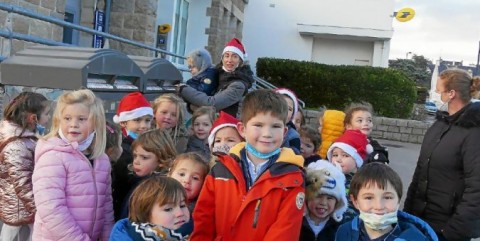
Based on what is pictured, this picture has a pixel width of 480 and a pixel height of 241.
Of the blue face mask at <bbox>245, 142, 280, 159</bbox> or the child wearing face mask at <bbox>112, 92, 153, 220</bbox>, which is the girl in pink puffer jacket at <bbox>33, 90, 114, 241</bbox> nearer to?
the child wearing face mask at <bbox>112, 92, 153, 220</bbox>

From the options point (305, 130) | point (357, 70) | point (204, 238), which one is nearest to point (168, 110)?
point (305, 130)

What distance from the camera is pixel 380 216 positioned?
8.37ft

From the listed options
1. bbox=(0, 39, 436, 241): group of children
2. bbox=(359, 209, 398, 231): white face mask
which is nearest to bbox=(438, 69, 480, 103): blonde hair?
bbox=(0, 39, 436, 241): group of children

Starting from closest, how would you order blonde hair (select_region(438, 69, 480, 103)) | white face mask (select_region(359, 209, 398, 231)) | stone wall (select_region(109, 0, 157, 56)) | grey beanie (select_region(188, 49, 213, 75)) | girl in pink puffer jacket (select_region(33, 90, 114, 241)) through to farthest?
white face mask (select_region(359, 209, 398, 231)), girl in pink puffer jacket (select_region(33, 90, 114, 241)), blonde hair (select_region(438, 69, 480, 103)), grey beanie (select_region(188, 49, 213, 75)), stone wall (select_region(109, 0, 157, 56))

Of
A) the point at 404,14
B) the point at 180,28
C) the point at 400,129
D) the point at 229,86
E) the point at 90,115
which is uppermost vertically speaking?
the point at 404,14

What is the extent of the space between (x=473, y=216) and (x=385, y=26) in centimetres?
1872

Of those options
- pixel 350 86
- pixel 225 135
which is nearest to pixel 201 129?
pixel 225 135

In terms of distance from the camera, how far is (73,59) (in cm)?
366

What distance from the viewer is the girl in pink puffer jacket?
8.69 feet

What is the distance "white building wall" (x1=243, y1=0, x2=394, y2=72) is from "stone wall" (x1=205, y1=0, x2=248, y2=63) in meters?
1.20

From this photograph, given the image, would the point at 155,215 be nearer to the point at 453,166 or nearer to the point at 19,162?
the point at 19,162

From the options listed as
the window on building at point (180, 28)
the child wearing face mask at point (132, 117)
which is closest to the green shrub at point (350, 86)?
the window on building at point (180, 28)

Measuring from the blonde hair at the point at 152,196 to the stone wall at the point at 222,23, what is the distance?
43.0 ft

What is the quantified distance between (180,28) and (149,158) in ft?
38.6
